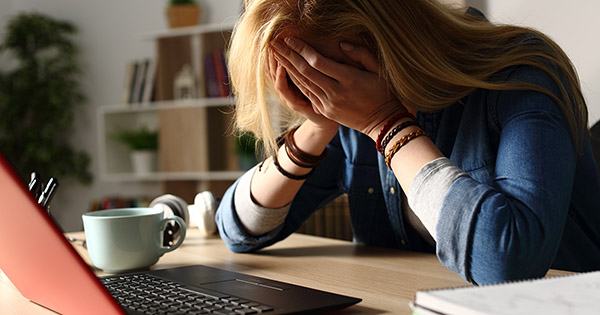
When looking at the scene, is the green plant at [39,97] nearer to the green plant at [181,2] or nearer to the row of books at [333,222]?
the green plant at [181,2]

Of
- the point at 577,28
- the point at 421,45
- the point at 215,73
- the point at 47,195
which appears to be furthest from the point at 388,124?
the point at 215,73

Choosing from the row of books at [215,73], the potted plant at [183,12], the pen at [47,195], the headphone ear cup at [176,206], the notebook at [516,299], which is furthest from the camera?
the potted plant at [183,12]

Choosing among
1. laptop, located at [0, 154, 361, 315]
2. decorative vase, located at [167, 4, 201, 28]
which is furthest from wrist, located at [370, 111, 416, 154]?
decorative vase, located at [167, 4, 201, 28]

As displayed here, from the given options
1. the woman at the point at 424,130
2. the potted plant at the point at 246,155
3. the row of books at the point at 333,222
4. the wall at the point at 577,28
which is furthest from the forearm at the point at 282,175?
the potted plant at the point at 246,155

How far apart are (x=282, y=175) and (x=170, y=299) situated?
39 cm

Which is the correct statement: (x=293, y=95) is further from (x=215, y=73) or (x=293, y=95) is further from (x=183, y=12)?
(x=183, y=12)

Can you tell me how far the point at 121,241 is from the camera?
0.83 meters

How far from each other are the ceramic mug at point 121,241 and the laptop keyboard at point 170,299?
0.11 meters

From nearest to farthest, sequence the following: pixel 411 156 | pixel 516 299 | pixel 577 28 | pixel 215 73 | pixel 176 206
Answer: pixel 516 299
pixel 411 156
pixel 176 206
pixel 577 28
pixel 215 73

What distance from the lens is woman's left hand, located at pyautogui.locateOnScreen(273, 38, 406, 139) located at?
81 cm

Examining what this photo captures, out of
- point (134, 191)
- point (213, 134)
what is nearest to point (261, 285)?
point (213, 134)

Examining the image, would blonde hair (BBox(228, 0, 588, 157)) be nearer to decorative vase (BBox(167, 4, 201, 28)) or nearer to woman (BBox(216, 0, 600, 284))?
woman (BBox(216, 0, 600, 284))

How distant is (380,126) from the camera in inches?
32.0

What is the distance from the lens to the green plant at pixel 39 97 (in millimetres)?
3795
